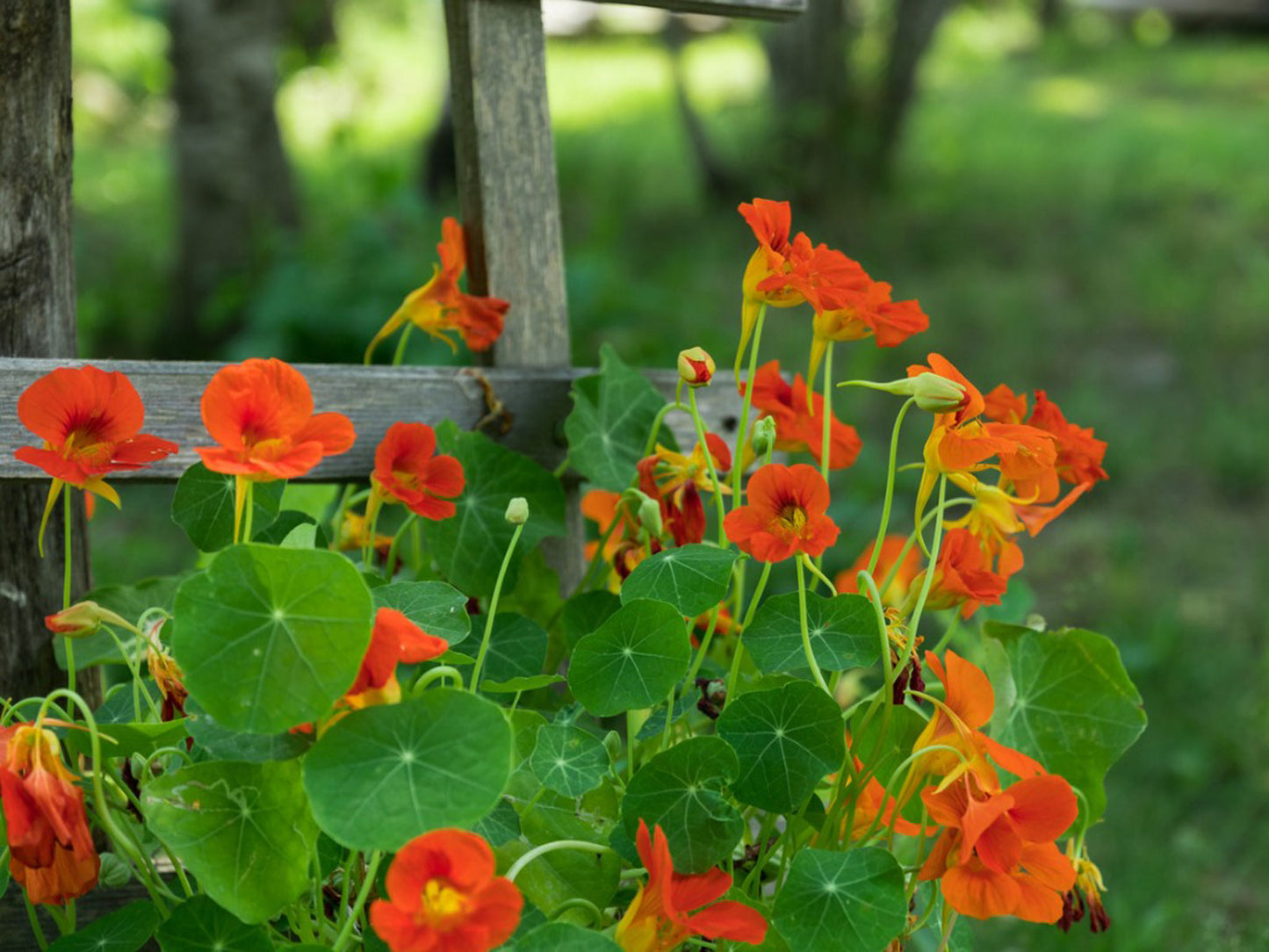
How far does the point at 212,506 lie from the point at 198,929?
0.31 m

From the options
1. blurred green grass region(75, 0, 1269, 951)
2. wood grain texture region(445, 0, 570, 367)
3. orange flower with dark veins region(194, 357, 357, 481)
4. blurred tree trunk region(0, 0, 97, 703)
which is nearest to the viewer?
orange flower with dark veins region(194, 357, 357, 481)

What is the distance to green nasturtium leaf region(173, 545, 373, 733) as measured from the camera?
2.24 feet

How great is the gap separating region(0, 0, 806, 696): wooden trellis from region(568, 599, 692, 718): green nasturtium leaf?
0.38 m

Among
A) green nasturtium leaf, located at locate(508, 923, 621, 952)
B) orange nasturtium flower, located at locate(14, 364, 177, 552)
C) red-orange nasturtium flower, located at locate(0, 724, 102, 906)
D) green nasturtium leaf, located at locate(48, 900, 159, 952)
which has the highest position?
orange nasturtium flower, located at locate(14, 364, 177, 552)

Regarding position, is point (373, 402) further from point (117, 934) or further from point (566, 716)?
point (117, 934)

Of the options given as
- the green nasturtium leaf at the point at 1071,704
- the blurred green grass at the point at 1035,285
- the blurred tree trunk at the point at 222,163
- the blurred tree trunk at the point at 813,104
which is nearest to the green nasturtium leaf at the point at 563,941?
the green nasturtium leaf at the point at 1071,704

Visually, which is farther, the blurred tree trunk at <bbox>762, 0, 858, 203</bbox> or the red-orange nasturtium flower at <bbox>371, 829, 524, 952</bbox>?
the blurred tree trunk at <bbox>762, 0, 858, 203</bbox>

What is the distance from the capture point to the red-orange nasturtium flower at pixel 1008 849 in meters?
0.75

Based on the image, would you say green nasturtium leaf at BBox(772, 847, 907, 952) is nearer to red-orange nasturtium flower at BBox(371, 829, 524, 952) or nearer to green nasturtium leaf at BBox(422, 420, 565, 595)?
red-orange nasturtium flower at BBox(371, 829, 524, 952)

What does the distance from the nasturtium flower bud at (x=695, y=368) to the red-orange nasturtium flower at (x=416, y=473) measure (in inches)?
7.1

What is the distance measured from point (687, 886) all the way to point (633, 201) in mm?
4955

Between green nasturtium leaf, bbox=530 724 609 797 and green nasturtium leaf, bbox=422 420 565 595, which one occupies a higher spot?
green nasturtium leaf, bbox=422 420 565 595

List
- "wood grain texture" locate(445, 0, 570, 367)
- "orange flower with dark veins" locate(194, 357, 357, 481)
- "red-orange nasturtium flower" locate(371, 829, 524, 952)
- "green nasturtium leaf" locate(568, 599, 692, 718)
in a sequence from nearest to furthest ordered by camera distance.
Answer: "red-orange nasturtium flower" locate(371, 829, 524, 952), "orange flower with dark veins" locate(194, 357, 357, 481), "green nasturtium leaf" locate(568, 599, 692, 718), "wood grain texture" locate(445, 0, 570, 367)

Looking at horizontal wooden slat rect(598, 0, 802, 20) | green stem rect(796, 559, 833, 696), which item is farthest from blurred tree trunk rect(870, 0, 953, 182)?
green stem rect(796, 559, 833, 696)
